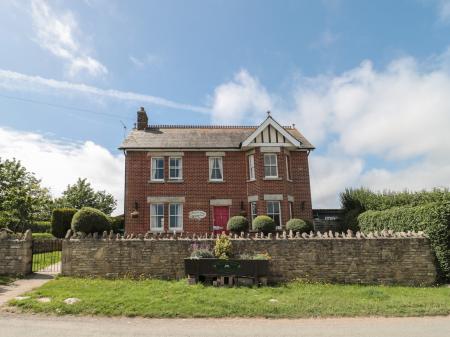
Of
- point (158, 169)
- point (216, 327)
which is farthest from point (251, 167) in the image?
point (216, 327)

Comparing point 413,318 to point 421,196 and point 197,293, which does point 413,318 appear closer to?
point 197,293

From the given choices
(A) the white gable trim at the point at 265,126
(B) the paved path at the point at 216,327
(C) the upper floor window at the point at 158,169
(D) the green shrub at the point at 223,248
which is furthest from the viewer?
(C) the upper floor window at the point at 158,169

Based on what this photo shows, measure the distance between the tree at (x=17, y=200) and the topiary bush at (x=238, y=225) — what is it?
1558 centimetres

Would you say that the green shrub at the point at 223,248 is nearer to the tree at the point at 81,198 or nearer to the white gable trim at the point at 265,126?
the white gable trim at the point at 265,126

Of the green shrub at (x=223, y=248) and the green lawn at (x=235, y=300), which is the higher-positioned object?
the green shrub at (x=223, y=248)

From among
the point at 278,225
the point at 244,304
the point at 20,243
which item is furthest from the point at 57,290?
the point at 278,225

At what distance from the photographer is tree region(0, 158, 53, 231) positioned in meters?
26.5

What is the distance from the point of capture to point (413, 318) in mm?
8781

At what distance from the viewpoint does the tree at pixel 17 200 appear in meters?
26.5

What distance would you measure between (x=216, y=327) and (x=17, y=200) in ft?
88.3

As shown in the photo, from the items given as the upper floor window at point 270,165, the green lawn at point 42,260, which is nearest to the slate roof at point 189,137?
the upper floor window at point 270,165

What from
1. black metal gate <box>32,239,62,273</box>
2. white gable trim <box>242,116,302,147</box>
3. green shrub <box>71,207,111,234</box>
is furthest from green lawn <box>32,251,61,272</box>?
white gable trim <box>242,116,302,147</box>

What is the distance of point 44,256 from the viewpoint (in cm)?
1669

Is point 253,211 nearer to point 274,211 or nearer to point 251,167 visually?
point 274,211
